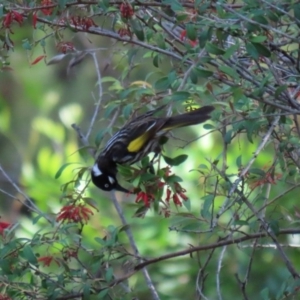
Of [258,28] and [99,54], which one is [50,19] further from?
[99,54]

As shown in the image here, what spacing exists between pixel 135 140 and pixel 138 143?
3 cm

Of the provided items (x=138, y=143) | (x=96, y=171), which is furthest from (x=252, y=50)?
(x=96, y=171)

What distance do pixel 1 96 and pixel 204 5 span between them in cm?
525

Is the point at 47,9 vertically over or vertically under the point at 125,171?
over

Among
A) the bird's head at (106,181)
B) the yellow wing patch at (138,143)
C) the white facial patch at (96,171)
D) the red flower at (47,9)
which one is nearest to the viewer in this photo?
the red flower at (47,9)

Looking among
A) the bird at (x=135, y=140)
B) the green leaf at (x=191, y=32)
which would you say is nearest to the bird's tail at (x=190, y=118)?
the bird at (x=135, y=140)

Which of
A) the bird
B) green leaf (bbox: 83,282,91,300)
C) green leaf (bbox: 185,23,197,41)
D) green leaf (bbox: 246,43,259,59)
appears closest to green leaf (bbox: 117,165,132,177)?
the bird

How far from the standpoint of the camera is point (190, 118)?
2801 millimetres

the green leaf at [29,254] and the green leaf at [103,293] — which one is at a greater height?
the green leaf at [29,254]

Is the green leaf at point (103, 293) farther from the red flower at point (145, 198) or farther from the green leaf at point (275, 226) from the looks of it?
the green leaf at point (275, 226)

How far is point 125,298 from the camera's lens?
254 cm

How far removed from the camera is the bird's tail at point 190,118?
269 centimetres

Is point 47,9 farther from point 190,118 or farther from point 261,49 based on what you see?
point 261,49

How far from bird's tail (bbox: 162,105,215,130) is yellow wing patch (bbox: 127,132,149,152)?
0.10 meters
